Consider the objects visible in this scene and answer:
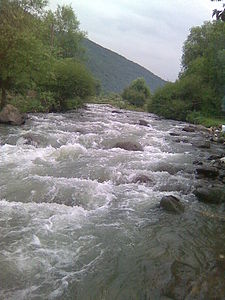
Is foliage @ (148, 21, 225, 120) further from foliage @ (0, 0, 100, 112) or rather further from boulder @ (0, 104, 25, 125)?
boulder @ (0, 104, 25, 125)

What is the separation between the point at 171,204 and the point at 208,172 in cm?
431

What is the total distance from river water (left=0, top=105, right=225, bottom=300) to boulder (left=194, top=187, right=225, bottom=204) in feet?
1.17

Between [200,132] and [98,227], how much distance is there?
2138 cm

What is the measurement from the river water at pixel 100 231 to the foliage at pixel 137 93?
49.3 meters

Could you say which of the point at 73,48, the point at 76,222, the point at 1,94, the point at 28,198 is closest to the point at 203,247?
the point at 76,222

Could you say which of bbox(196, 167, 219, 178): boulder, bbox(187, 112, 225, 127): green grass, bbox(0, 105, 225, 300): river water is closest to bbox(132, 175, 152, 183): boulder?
bbox(0, 105, 225, 300): river water

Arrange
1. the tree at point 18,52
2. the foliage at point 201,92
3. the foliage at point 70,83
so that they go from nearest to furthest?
the tree at point 18,52 → the foliage at point 70,83 → the foliage at point 201,92

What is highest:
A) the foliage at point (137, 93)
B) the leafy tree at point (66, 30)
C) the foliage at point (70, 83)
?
the leafy tree at point (66, 30)

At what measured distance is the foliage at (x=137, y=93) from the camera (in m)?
63.0

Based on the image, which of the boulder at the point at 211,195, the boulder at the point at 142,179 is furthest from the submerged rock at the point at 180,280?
the boulder at the point at 142,179

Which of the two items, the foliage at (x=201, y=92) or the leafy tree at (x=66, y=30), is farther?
the leafy tree at (x=66, y=30)

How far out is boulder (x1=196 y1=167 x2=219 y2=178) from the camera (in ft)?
42.9

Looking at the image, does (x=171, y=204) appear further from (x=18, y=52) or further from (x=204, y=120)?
(x=204, y=120)

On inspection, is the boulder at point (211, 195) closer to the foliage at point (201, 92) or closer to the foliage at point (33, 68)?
the foliage at point (33, 68)
